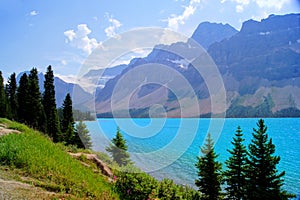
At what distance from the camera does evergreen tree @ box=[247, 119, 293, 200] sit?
18156mm

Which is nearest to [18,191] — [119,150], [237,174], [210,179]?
[210,179]

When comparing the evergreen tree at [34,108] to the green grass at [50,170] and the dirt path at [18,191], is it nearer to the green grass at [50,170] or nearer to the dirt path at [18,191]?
the green grass at [50,170]

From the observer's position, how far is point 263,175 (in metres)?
18.7

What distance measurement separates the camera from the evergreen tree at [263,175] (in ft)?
59.6

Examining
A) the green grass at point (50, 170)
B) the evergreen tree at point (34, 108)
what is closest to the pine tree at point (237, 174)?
the green grass at point (50, 170)

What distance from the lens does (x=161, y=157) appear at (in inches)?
1945

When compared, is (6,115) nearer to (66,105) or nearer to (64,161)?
(66,105)

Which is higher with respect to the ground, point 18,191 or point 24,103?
point 24,103

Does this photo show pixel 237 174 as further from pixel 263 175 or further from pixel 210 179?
pixel 263 175

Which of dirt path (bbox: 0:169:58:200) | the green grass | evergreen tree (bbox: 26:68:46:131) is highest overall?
evergreen tree (bbox: 26:68:46:131)

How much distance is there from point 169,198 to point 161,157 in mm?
35922

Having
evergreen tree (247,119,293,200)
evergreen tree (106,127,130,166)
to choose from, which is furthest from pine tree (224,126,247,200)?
evergreen tree (106,127,130,166)

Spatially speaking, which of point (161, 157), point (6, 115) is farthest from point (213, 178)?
point (6, 115)

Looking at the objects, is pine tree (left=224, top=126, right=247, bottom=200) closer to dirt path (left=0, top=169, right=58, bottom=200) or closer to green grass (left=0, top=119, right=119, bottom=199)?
green grass (left=0, top=119, right=119, bottom=199)
